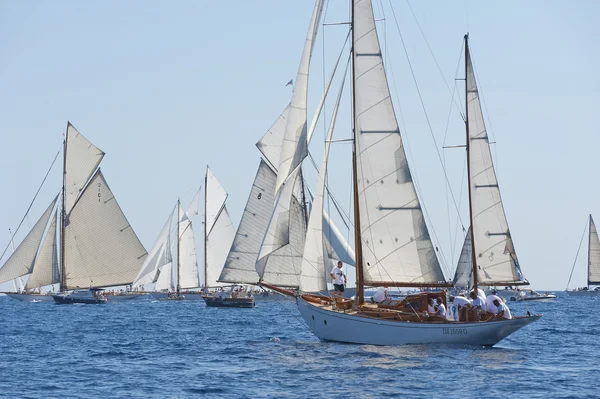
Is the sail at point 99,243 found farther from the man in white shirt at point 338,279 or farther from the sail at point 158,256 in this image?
the man in white shirt at point 338,279

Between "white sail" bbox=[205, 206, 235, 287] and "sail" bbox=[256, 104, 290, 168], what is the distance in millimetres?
38253

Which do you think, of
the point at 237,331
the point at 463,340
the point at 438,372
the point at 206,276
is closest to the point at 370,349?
the point at 463,340

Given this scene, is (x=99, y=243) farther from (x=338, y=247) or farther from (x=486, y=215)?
(x=486, y=215)

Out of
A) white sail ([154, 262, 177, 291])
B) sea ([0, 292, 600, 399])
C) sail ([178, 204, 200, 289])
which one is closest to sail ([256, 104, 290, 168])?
sea ([0, 292, 600, 399])

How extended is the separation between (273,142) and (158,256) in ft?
153

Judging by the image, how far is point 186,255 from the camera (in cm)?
12581

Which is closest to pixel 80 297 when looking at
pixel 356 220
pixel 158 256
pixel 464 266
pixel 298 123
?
pixel 158 256

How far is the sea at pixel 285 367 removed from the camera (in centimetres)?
2803

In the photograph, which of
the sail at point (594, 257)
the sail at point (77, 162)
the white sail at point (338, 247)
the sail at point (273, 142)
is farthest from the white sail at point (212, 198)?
the sail at point (594, 257)

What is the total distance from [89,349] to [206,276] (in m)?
79.0

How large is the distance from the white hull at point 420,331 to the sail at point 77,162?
67.4 meters

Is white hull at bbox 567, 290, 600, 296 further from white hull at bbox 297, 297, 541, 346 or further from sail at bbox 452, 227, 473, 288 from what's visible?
white hull at bbox 297, 297, 541, 346

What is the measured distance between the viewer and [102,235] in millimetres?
97062

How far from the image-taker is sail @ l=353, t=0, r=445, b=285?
3988 cm
